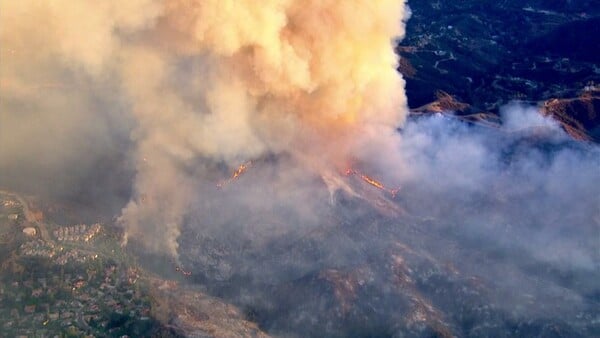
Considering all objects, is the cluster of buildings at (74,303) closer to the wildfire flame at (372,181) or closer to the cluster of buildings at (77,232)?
the cluster of buildings at (77,232)

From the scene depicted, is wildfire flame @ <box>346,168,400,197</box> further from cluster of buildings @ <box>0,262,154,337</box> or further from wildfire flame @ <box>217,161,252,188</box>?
cluster of buildings @ <box>0,262,154,337</box>

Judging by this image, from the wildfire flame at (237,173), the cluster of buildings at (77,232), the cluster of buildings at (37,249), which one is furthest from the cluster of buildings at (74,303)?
the wildfire flame at (237,173)

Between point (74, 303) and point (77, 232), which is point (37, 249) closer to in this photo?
point (77, 232)

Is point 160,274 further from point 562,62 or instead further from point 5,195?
point 562,62

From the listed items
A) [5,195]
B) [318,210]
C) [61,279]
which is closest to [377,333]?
[318,210]

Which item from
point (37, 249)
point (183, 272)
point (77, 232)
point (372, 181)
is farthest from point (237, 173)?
point (37, 249)
